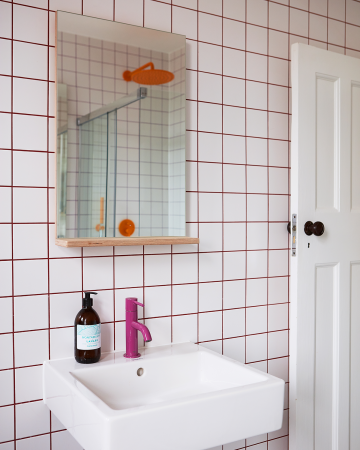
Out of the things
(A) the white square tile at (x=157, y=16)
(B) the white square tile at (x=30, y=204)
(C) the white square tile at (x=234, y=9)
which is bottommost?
(B) the white square tile at (x=30, y=204)

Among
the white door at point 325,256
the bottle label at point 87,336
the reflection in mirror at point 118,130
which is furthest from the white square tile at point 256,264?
the bottle label at point 87,336

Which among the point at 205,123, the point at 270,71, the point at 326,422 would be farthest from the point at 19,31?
the point at 326,422

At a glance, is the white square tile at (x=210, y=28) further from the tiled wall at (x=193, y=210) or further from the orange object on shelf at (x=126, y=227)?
the orange object on shelf at (x=126, y=227)

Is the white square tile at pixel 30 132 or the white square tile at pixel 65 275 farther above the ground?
the white square tile at pixel 30 132

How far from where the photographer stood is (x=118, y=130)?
150 cm

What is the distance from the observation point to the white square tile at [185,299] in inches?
64.2

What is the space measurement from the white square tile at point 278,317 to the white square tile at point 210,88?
853 millimetres

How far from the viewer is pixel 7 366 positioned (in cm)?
136

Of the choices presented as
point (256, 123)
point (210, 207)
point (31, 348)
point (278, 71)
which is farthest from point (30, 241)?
point (278, 71)

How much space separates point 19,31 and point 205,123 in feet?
2.26

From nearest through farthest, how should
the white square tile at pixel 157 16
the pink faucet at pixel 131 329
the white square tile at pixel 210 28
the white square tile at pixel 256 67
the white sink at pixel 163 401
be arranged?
the white sink at pixel 163 401 < the pink faucet at pixel 131 329 < the white square tile at pixel 157 16 < the white square tile at pixel 210 28 < the white square tile at pixel 256 67

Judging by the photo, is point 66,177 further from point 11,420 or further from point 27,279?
point 11,420

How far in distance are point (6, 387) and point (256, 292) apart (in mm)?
960

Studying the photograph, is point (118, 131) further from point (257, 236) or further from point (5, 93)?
point (257, 236)
